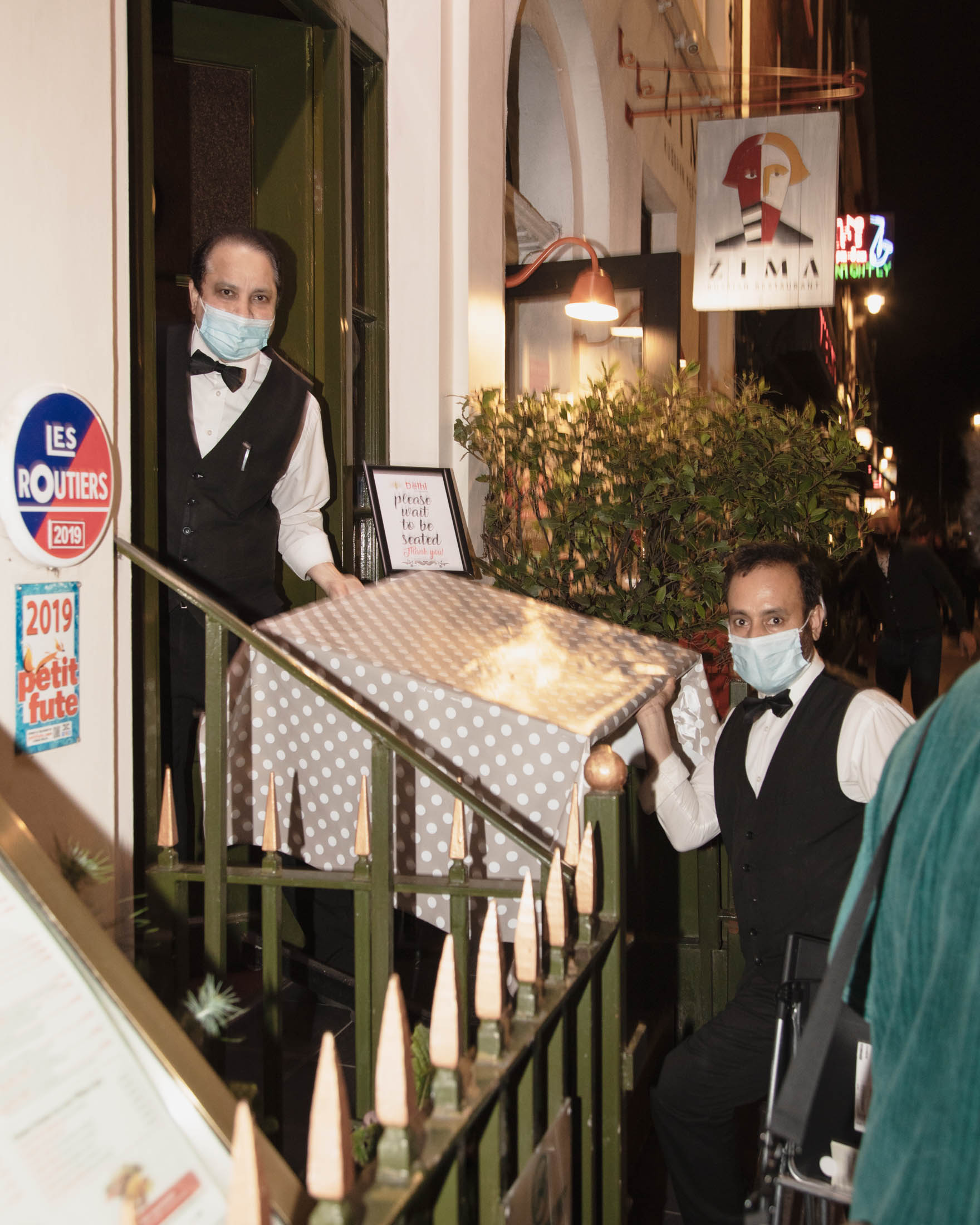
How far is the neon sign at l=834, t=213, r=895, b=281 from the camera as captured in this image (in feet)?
60.9

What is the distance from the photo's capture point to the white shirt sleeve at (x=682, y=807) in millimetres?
2936

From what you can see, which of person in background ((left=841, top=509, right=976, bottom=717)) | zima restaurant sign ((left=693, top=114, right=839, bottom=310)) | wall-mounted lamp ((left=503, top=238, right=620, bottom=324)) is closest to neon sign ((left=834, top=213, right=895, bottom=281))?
person in background ((left=841, top=509, right=976, bottom=717))

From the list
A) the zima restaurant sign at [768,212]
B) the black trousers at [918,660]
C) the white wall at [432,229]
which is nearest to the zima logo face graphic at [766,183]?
the zima restaurant sign at [768,212]

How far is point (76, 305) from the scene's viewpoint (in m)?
2.48

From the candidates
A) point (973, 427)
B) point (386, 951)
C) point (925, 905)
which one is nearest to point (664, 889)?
point (386, 951)

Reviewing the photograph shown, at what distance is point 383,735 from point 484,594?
112 centimetres

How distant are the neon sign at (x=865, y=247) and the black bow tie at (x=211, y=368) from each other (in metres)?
16.9

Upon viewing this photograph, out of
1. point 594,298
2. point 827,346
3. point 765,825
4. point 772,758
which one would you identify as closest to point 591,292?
point 594,298

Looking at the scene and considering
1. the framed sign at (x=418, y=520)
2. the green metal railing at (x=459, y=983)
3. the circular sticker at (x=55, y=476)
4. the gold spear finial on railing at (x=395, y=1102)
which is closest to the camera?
the gold spear finial on railing at (x=395, y=1102)

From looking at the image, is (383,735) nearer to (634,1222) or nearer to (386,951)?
(386,951)

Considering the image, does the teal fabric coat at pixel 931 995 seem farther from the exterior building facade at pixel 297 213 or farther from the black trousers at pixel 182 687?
the black trousers at pixel 182 687

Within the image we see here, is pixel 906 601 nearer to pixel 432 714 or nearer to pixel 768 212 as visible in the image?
pixel 768 212

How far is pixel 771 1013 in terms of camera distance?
8.63 feet

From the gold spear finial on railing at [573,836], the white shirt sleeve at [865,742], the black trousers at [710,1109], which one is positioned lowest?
the black trousers at [710,1109]
